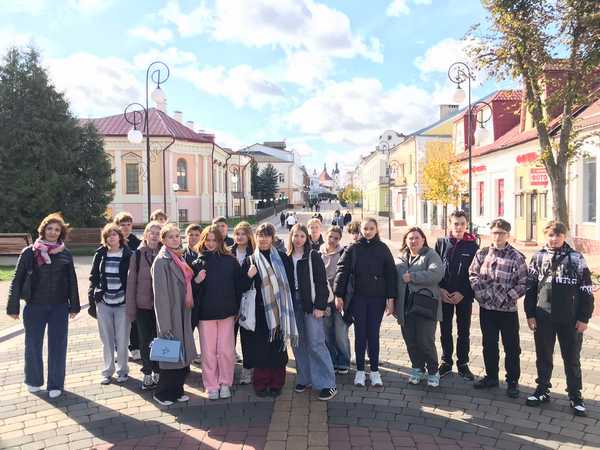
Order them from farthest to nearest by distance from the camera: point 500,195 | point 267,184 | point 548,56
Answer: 1. point 267,184
2. point 500,195
3. point 548,56

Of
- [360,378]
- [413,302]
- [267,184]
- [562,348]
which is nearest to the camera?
[562,348]

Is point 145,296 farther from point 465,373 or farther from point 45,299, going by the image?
point 465,373

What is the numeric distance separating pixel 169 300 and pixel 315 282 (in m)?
1.51

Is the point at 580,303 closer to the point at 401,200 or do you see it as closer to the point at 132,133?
the point at 132,133

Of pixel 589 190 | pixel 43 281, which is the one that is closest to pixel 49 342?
pixel 43 281

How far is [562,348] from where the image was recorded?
4.91 m

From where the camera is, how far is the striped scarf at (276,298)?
510 centimetres

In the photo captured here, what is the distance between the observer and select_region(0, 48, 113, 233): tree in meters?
21.4

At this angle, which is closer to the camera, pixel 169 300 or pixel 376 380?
pixel 169 300

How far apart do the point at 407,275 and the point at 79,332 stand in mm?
5689

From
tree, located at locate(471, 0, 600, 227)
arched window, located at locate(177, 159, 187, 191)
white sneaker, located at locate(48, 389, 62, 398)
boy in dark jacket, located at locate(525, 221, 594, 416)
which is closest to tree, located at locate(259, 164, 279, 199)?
arched window, located at locate(177, 159, 187, 191)

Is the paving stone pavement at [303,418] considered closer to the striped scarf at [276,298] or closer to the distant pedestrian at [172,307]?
the distant pedestrian at [172,307]

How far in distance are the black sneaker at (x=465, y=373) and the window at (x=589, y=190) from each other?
13952mm

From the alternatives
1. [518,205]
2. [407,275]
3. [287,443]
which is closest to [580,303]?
[407,275]
